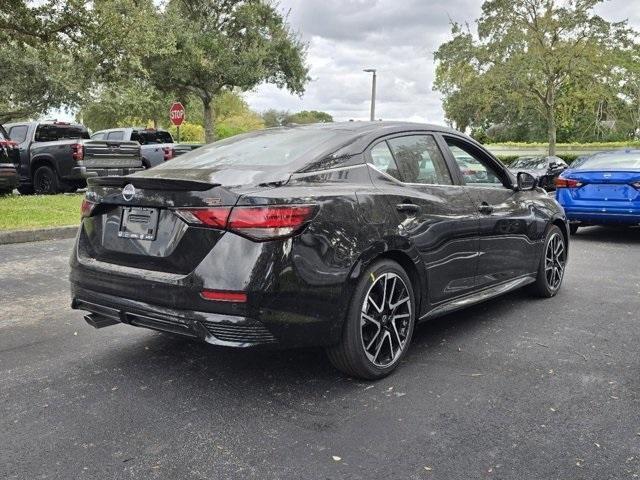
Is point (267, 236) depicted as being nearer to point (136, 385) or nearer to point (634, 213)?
point (136, 385)

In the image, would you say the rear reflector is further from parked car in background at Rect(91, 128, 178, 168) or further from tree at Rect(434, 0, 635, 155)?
tree at Rect(434, 0, 635, 155)

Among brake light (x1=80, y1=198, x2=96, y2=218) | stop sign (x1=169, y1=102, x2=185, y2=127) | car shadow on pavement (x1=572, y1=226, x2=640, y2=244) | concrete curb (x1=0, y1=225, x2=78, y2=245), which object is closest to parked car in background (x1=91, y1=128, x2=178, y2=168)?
stop sign (x1=169, y1=102, x2=185, y2=127)

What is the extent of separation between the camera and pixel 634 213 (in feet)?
29.1

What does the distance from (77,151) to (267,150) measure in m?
11.1

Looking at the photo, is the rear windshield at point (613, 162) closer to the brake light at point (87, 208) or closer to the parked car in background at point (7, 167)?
the brake light at point (87, 208)

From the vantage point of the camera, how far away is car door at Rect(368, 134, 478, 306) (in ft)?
12.8

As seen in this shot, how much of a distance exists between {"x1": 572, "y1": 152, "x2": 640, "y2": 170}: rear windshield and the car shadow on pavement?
117 centimetres

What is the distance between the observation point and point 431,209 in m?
4.08

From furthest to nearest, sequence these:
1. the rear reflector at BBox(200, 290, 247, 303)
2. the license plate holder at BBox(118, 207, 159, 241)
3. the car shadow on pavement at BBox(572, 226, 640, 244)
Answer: the car shadow on pavement at BBox(572, 226, 640, 244), the license plate holder at BBox(118, 207, 159, 241), the rear reflector at BBox(200, 290, 247, 303)

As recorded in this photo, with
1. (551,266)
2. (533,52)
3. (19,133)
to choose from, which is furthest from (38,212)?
(533,52)

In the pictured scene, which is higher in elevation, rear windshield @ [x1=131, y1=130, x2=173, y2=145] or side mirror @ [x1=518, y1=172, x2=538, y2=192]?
rear windshield @ [x1=131, y1=130, x2=173, y2=145]

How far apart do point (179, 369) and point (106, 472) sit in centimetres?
121

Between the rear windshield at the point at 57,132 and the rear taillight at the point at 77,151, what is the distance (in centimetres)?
128

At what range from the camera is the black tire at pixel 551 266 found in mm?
5648
